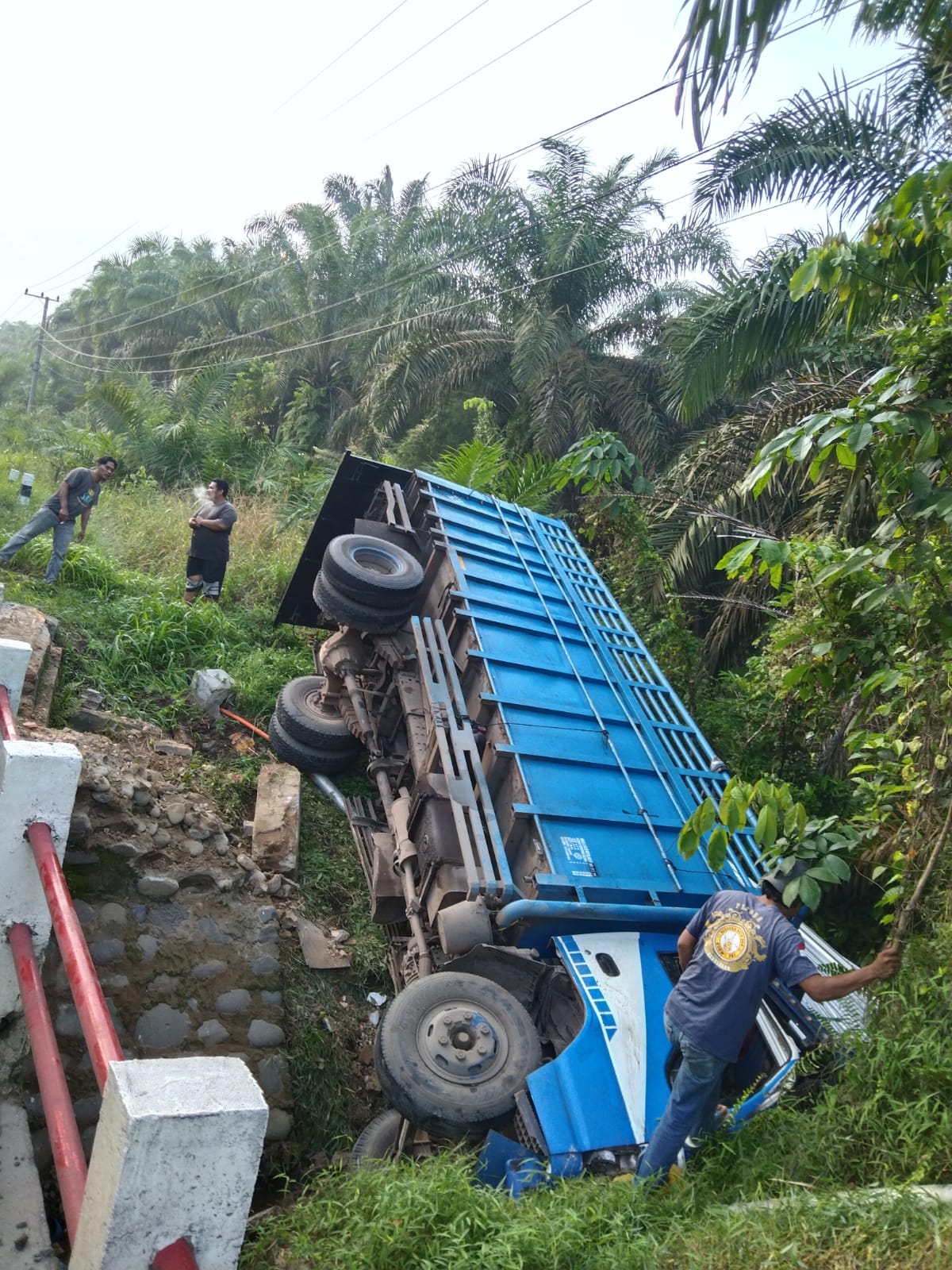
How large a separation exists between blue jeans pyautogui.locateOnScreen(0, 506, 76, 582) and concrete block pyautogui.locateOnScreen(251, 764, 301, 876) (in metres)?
3.03

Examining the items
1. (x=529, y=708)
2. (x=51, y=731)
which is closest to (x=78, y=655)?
(x=51, y=731)

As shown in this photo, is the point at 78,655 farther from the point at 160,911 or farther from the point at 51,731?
the point at 160,911

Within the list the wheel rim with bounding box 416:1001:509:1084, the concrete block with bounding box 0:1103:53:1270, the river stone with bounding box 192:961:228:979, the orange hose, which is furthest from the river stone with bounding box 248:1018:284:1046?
the orange hose

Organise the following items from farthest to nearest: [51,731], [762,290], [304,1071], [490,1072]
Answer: [762,290]
[51,731]
[304,1071]
[490,1072]

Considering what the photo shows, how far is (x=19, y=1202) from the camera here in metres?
2.57

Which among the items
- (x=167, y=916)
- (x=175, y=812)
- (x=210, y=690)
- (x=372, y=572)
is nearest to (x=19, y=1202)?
(x=167, y=916)

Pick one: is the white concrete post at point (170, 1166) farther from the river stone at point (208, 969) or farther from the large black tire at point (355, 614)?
the large black tire at point (355, 614)

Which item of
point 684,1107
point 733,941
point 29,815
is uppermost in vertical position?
point 29,815

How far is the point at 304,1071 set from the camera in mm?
4488

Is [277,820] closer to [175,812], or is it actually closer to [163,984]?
[175,812]

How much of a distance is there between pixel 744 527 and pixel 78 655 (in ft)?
16.8

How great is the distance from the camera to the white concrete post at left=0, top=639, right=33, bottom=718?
3.79 meters

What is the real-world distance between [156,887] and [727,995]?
2910 millimetres

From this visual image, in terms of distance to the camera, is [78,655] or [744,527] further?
[78,655]
